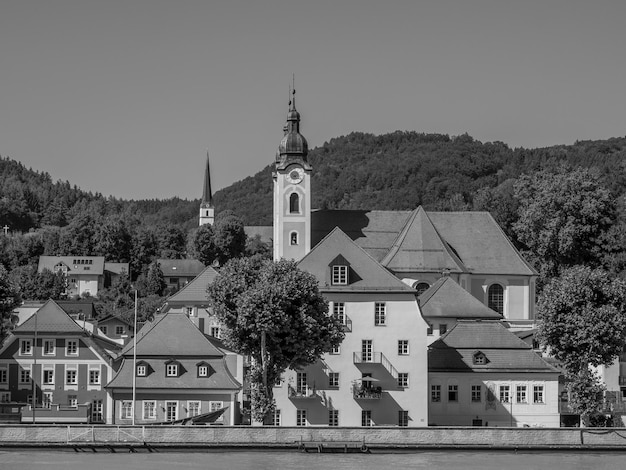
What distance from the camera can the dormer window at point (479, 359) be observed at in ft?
230

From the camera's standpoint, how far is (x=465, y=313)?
84000 mm

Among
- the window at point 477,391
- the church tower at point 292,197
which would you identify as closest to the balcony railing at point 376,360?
the window at point 477,391

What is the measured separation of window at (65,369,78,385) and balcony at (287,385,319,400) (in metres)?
13.6

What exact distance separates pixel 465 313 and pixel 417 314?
671 inches

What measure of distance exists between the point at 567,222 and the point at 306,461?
201 feet

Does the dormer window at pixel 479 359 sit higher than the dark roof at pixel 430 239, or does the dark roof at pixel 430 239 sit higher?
the dark roof at pixel 430 239

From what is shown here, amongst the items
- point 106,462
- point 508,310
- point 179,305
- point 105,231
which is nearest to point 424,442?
point 106,462

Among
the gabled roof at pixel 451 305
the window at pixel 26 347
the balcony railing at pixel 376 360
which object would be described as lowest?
the balcony railing at pixel 376 360

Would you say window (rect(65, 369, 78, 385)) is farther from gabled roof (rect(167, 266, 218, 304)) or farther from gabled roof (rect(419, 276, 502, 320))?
gabled roof (rect(419, 276, 502, 320))

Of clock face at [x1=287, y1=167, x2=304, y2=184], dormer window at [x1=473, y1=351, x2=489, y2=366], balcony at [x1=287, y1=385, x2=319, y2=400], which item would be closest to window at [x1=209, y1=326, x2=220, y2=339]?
balcony at [x1=287, y1=385, x2=319, y2=400]

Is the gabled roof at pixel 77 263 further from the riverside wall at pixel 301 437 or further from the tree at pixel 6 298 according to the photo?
the riverside wall at pixel 301 437

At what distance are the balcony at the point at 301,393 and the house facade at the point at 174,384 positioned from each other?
2.84 metres

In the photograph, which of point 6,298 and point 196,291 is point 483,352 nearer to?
point 6,298

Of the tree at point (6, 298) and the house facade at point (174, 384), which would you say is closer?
the house facade at point (174, 384)
